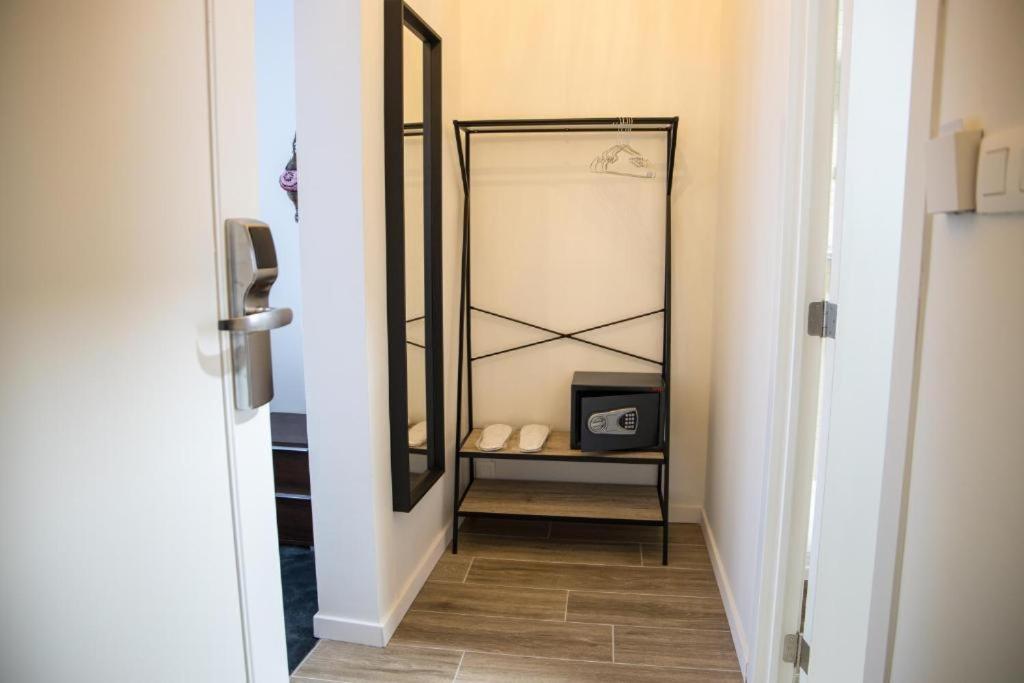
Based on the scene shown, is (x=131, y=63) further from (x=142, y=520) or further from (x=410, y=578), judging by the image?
(x=410, y=578)

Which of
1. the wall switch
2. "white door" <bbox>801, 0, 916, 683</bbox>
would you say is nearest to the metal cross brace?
"white door" <bbox>801, 0, 916, 683</bbox>

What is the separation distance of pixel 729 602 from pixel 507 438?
1070mm

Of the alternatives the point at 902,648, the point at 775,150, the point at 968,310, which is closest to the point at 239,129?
the point at 968,310

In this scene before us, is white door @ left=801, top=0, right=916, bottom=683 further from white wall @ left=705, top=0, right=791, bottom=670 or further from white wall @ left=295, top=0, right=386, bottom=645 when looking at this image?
white wall @ left=295, top=0, right=386, bottom=645

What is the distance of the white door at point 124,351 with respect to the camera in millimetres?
725

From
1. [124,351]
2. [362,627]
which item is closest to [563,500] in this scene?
[362,627]

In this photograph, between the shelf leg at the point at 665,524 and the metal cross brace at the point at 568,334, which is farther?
the metal cross brace at the point at 568,334

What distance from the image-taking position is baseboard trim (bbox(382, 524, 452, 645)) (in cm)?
224

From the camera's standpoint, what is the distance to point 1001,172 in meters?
0.76

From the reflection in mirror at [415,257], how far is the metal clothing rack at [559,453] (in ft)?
1.14

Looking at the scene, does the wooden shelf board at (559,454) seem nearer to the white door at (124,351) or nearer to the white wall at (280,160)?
the white wall at (280,160)

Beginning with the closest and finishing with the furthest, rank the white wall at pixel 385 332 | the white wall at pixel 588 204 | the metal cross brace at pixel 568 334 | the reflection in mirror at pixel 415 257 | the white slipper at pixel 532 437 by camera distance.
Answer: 1. the white wall at pixel 385 332
2. the reflection in mirror at pixel 415 257
3. the white slipper at pixel 532 437
4. the white wall at pixel 588 204
5. the metal cross brace at pixel 568 334

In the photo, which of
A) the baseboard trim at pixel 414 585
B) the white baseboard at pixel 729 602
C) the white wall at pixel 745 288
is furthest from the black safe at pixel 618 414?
the baseboard trim at pixel 414 585

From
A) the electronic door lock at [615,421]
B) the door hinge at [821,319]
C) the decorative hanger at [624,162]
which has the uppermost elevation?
the decorative hanger at [624,162]
